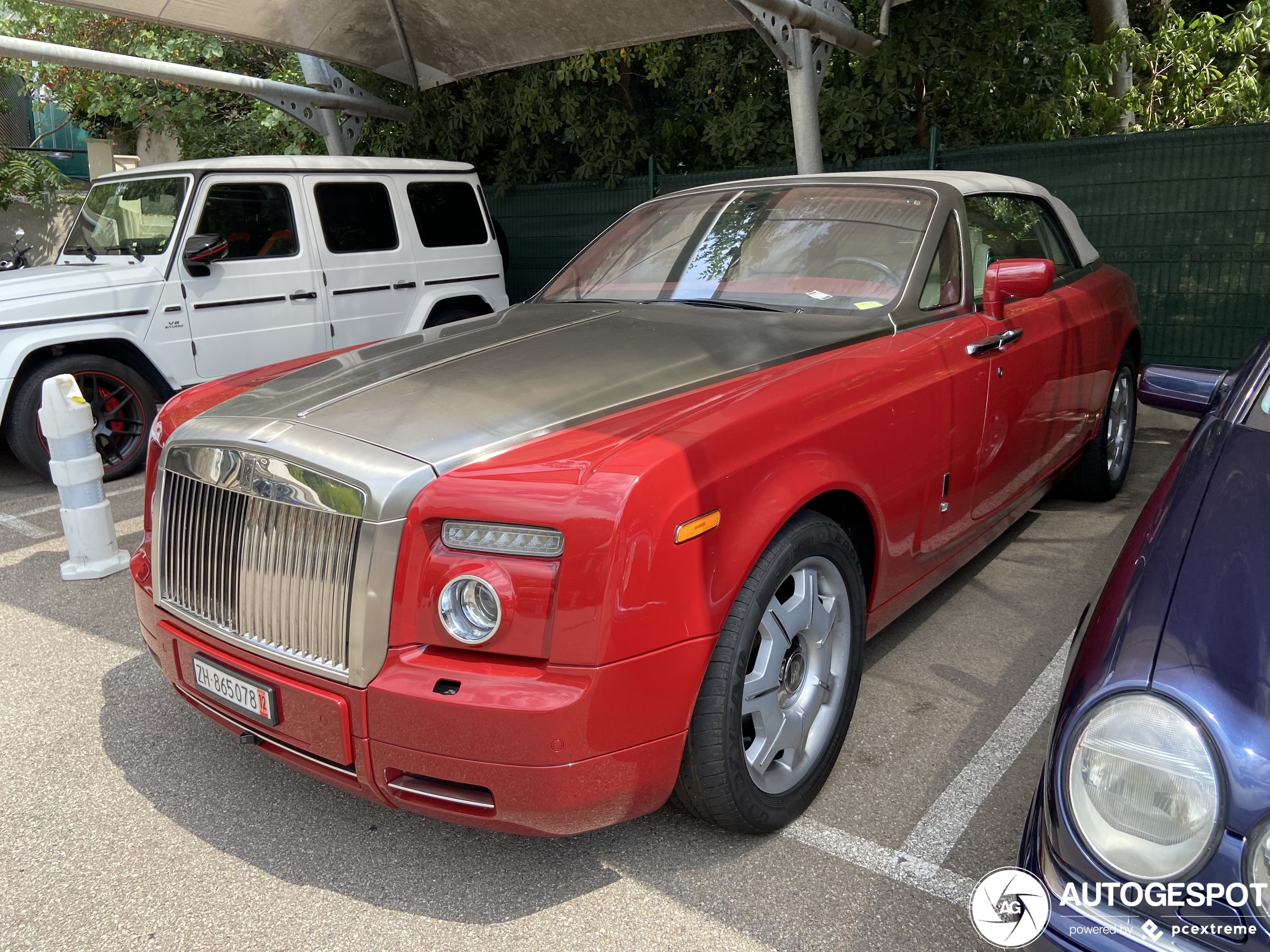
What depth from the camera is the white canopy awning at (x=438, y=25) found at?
26.7 feet

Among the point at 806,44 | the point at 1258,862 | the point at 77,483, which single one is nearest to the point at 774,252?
the point at 1258,862

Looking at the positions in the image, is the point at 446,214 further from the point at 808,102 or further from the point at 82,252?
the point at 808,102

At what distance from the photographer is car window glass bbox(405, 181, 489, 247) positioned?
782 cm

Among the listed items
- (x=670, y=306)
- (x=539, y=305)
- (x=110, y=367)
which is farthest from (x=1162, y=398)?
(x=110, y=367)

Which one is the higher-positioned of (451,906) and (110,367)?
(110,367)

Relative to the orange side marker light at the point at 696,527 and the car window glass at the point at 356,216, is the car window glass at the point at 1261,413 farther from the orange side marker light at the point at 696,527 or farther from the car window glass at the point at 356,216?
the car window glass at the point at 356,216

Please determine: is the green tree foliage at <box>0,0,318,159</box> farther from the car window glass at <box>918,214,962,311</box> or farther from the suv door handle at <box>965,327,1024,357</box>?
the suv door handle at <box>965,327,1024,357</box>

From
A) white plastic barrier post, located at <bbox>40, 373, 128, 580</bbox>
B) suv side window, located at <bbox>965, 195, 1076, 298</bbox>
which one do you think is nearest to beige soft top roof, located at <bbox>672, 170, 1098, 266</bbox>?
suv side window, located at <bbox>965, 195, 1076, 298</bbox>

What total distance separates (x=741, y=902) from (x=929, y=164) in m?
6.90

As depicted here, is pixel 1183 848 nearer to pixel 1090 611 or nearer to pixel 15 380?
pixel 1090 611

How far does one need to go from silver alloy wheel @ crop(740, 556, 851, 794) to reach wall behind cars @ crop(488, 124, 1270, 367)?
559 cm

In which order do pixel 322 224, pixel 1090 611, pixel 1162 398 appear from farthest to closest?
pixel 322 224, pixel 1162 398, pixel 1090 611

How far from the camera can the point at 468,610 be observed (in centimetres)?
214

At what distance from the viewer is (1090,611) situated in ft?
6.59
